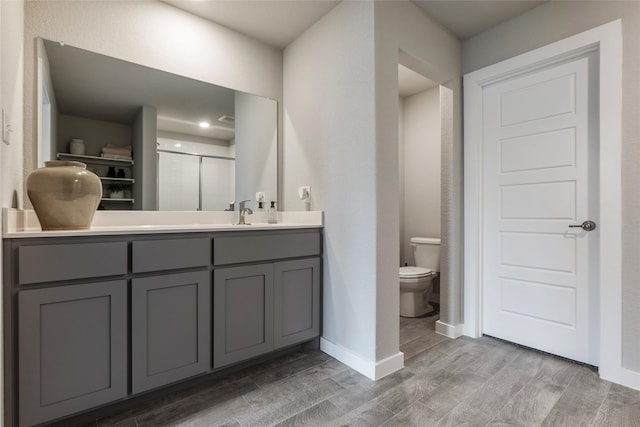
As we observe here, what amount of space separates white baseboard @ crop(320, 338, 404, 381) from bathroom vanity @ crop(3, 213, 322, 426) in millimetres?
308

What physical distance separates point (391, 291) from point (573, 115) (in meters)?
1.64

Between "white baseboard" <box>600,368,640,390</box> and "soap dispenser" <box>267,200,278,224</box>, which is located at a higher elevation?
"soap dispenser" <box>267,200,278,224</box>

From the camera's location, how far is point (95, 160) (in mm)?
1881

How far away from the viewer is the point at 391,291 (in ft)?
6.40

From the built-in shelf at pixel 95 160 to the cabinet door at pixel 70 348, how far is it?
2.83 feet

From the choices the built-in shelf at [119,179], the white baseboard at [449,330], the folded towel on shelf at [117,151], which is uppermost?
the folded towel on shelf at [117,151]

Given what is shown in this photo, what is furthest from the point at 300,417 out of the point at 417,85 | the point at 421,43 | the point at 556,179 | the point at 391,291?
the point at 417,85

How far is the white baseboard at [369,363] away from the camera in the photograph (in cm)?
185

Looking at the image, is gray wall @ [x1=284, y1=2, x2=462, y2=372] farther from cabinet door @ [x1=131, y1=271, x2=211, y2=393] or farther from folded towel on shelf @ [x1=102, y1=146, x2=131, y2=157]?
folded towel on shelf @ [x1=102, y1=146, x2=131, y2=157]

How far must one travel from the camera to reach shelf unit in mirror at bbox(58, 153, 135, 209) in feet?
6.12

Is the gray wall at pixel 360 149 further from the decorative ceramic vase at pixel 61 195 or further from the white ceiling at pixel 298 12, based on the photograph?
the decorative ceramic vase at pixel 61 195

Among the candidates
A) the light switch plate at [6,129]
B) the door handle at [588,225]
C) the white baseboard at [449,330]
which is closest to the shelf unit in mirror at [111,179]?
the light switch plate at [6,129]

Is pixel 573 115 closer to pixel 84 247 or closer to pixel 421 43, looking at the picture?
pixel 421 43

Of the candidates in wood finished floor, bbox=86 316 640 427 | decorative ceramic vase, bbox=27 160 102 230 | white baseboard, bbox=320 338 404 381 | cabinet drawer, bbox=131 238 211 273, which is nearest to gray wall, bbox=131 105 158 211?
decorative ceramic vase, bbox=27 160 102 230
